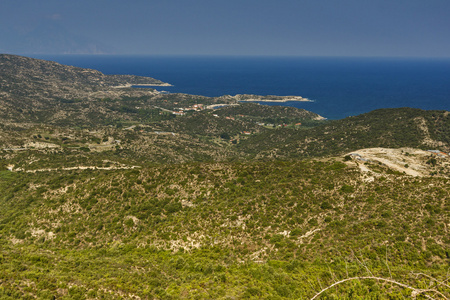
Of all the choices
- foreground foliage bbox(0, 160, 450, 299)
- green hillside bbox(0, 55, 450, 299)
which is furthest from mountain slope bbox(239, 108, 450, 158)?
foreground foliage bbox(0, 160, 450, 299)

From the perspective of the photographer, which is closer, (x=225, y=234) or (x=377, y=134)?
(x=225, y=234)

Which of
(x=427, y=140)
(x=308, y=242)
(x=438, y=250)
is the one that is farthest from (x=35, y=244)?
(x=427, y=140)

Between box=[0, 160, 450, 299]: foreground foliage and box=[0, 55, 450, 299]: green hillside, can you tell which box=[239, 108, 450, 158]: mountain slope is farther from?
box=[0, 160, 450, 299]: foreground foliage

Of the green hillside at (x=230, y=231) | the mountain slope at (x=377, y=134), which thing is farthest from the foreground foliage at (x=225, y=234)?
the mountain slope at (x=377, y=134)

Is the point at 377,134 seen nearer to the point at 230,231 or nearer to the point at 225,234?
the point at 230,231

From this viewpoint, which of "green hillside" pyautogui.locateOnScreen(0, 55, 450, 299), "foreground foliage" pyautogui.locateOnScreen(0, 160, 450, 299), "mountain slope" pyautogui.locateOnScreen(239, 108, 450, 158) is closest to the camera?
"green hillside" pyautogui.locateOnScreen(0, 55, 450, 299)

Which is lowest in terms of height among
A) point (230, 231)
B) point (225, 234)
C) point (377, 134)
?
point (225, 234)

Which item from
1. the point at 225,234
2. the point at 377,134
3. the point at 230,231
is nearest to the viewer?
the point at 225,234

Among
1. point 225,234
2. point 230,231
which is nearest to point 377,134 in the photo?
point 230,231

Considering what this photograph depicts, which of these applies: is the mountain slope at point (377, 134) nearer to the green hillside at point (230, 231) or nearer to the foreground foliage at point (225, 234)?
the green hillside at point (230, 231)

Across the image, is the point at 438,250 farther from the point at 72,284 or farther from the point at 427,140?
the point at 427,140

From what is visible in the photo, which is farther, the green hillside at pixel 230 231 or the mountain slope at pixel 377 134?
the mountain slope at pixel 377 134
